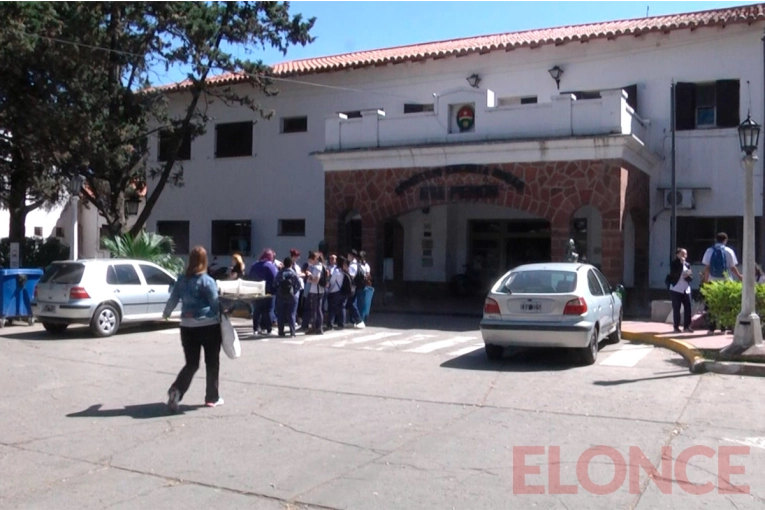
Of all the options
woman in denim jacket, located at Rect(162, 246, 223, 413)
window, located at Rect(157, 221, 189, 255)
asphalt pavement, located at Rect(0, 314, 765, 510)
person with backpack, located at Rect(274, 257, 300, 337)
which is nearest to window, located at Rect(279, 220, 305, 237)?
window, located at Rect(157, 221, 189, 255)

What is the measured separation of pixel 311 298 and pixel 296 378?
5.09 metres

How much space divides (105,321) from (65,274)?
1156 millimetres

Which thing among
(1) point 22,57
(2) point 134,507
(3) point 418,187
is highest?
(1) point 22,57

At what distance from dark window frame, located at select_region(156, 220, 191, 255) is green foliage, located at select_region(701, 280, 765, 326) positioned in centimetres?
1856

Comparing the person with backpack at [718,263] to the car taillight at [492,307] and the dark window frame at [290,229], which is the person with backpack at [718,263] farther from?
the dark window frame at [290,229]

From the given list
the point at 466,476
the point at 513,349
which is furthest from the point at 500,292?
the point at 466,476

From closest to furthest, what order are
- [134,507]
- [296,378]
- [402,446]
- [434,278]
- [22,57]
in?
[134,507] < [402,446] < [296,378] < [22,57] < [434,278]

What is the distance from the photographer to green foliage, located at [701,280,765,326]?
529 inches

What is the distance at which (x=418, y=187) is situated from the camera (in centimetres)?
2073

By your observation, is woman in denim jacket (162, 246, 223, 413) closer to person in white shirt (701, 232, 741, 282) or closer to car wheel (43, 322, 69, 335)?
car wheel (43, 322, 69, 335)

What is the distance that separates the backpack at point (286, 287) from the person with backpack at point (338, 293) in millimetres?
1319

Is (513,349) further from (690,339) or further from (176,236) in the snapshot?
(176,236)

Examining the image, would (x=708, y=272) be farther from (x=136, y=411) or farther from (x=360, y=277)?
(x=136, y=411)

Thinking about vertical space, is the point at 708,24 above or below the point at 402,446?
above
